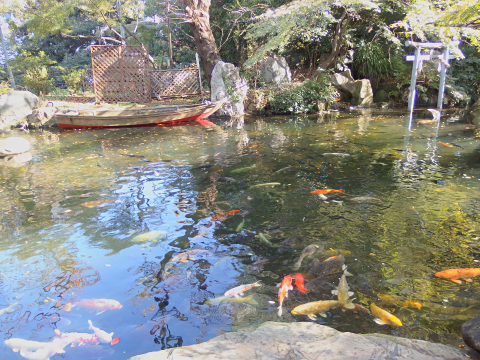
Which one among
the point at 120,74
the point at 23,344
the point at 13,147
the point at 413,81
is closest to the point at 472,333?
the point at 23,344

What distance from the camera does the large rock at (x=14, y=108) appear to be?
1557 cm

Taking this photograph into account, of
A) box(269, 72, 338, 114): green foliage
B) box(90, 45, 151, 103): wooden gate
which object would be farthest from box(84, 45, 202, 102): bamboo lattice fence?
box(269, 72, 338, 114): green foliage

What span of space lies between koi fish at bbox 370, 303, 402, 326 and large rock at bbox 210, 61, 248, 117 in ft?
48.1

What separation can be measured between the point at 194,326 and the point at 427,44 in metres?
15.8

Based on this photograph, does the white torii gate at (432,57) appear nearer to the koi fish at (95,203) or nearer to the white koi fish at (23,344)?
the koi fish at (95,203)

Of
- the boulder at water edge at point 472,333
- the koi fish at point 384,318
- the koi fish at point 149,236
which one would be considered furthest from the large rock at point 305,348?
the koi fish at point 149,236

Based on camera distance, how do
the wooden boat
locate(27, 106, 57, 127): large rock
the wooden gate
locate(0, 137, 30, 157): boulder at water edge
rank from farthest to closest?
the wooden gate, locate(27, 106, 57, 127): large rock, the wooden boat, locate(0, 137, 30, 157): boulder at water edge

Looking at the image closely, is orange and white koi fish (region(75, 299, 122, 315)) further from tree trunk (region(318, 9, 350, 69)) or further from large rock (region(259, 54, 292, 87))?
tree trunk (region(318, 9, 350, 69))

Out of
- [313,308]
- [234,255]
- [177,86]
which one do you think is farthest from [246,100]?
[313,308]

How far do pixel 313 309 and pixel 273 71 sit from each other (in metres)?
15.9

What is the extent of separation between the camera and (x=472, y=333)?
8.02 feet

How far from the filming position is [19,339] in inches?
114

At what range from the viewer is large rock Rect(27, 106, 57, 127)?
15.7 metres

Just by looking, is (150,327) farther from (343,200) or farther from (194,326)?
(343,200)
